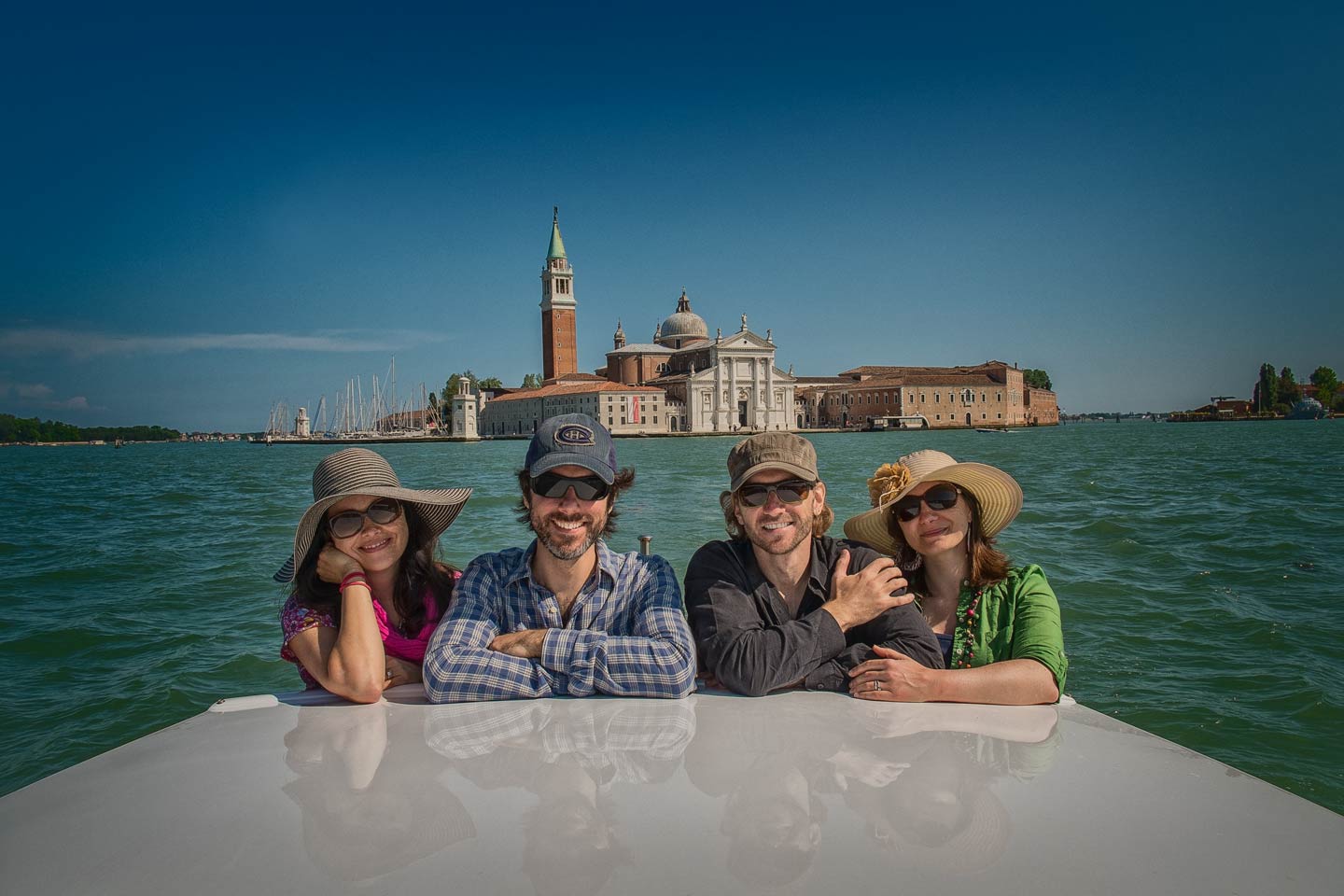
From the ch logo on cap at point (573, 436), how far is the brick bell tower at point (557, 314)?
231ft

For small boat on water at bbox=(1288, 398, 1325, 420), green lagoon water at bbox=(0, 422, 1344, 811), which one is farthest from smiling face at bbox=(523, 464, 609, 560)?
small boat on water at bbox=(1288, 398, 1325, 420)

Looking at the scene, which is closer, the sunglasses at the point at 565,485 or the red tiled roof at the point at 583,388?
the sunglasses at the point at 565,485

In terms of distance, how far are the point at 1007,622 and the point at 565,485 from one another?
1.07 m

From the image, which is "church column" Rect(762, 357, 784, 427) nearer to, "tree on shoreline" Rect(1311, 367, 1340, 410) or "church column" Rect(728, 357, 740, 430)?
"church column" Rect(728, 357, 740, 430)

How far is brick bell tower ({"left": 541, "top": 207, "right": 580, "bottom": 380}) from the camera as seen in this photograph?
237 ft

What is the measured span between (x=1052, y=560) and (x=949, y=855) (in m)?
7.26

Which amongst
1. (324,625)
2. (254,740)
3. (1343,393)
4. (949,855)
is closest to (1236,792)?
(949,855)

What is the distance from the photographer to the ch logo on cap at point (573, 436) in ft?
5.83

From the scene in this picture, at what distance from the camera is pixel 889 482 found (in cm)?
205

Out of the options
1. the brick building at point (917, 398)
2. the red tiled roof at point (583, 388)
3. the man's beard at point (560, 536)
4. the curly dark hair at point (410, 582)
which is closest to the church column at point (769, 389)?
→ the red tiled roof at point (583, 388)

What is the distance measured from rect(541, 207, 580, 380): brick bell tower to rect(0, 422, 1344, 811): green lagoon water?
58154 mm

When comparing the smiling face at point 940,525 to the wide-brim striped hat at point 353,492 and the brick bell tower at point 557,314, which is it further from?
the brick bell tower at point 557,314

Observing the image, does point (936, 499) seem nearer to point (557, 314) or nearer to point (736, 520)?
point (736, 520)

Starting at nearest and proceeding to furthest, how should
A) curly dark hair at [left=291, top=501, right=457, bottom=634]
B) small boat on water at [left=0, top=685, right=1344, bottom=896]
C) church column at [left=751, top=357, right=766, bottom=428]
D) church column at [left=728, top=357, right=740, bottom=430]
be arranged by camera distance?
small boat on water at [left=0, top=685, right=1344, bottom=896] < curly dark hair at [left=291, top=501, right=457, bottom=634] < church column at [left=728, top=357, right=740, bottom=430] < church column at [left=751, top=357, right=766, bottom=428]
